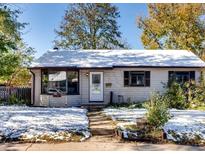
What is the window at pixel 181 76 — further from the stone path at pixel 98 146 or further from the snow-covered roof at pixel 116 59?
the stone path at pixel 98 146

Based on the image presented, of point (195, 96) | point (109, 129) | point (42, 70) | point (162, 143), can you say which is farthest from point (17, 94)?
point (162, 143)

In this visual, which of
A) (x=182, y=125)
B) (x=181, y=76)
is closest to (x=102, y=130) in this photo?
(x=182, y=125)

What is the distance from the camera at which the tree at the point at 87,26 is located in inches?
1519

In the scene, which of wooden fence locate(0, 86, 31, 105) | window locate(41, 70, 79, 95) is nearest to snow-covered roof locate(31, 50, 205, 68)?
window locate(41, 70, 79, 95)

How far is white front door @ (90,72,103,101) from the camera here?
71.9ft

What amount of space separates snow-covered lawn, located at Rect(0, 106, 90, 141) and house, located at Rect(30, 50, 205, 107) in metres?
5.75

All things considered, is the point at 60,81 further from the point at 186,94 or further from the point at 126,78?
the point at 186,94

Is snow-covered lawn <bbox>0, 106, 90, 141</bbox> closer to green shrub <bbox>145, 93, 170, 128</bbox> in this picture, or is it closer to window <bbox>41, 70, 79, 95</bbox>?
green shrub <bbox>145, 93, 170, 128</bbox>

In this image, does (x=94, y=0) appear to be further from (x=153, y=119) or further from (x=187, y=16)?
(x=187, y=16)

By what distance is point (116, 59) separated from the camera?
23.5 m

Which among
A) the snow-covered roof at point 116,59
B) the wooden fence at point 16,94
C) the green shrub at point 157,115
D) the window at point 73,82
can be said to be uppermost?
the snow-covered roof at point 116,59

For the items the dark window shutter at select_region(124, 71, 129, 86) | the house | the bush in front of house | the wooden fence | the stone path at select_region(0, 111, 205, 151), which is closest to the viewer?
the stone path at select_region(0, 111, 205, 151)

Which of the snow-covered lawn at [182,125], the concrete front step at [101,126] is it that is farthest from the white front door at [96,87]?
the concrete front step at [101,126]

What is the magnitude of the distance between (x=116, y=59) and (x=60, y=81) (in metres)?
3.87
